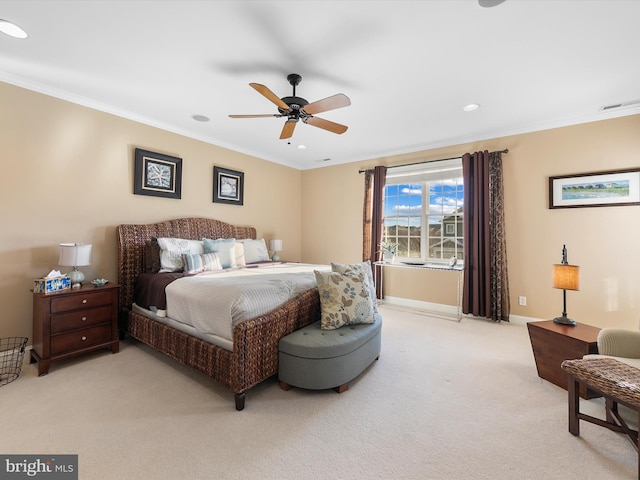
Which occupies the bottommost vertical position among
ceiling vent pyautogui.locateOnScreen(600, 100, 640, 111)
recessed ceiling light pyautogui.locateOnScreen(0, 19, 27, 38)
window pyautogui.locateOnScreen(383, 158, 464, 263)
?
window pyautogui.locateOnScreen(383, 158, 464, 263)

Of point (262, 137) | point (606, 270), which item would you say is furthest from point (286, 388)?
point (606, 270)

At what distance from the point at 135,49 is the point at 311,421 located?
3143mm

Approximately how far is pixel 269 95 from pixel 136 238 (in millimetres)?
2462

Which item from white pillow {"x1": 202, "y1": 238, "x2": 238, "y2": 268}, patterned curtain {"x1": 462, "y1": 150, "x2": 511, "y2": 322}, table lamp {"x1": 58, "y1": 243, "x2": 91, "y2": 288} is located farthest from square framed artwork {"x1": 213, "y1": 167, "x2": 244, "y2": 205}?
patterned curtain {"x1": 462, "y1": 150, "x2": 511, "y2": 322}

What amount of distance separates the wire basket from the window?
489 centimetres

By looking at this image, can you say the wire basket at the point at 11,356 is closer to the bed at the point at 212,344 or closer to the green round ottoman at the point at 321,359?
the bed at the point at 212,344

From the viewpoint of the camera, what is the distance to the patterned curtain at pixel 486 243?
153 inches

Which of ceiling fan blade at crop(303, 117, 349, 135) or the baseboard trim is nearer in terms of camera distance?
ceiling fan blade at crop(303, 117, 349, 135)

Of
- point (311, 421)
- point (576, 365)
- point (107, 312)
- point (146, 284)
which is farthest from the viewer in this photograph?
point (146, 284)

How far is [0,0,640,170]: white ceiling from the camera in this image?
5.98 feet

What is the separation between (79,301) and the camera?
2.59 metres

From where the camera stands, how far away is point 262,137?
4.23 metres

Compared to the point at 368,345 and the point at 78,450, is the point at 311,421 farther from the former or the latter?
the point at 78,450

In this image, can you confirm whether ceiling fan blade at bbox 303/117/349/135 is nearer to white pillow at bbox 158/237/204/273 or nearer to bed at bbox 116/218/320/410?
bed at bbox 116/218/320/410
